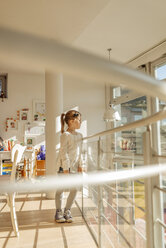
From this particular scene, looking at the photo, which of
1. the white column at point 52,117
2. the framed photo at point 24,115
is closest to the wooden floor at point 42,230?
the white column at point 52,117

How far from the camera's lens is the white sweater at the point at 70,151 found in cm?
209

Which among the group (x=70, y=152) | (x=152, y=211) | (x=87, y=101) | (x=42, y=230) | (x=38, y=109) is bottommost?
(x=42, y=230)

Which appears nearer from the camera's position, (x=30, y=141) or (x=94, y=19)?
(x=94, y=19)

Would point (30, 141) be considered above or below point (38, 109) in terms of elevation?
below

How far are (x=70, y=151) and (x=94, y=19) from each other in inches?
79.3

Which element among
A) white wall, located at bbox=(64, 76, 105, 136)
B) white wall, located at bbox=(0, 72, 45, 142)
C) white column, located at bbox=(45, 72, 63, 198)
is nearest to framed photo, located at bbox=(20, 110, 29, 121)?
white wall, located at bbox=(0, 72, 45, 142)

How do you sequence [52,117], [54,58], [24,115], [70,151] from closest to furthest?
[54,58] → [70,151] → [52,117] → [24,115]

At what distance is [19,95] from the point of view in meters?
5.19

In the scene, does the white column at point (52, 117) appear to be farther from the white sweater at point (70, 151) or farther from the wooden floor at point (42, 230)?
the white sweater at point (70, 151)

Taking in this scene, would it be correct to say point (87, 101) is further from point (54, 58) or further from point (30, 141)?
point (54, 58)

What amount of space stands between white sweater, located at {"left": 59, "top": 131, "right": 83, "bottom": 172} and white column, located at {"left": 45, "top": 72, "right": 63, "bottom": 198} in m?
1.16

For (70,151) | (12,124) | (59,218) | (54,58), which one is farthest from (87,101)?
(54,58)

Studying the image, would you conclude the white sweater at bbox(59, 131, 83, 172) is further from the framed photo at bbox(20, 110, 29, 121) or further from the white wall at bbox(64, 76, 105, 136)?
the framed photo at bbox(20, 110, 29, 121)

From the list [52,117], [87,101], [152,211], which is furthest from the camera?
[87,101]
